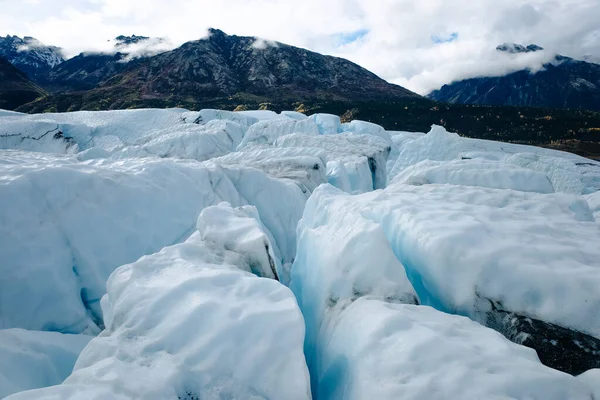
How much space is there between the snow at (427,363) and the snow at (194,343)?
467 millimetres

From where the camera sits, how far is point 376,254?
10.9 feet

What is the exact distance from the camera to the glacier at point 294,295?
2.17m

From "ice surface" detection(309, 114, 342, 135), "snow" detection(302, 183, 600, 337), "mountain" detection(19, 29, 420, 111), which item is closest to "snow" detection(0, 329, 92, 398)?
"snow" detection(302, 183, 600, 337)

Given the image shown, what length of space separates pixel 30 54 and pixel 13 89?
89087 mm

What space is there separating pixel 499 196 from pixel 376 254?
2.73 meters

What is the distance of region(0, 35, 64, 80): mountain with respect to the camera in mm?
122863

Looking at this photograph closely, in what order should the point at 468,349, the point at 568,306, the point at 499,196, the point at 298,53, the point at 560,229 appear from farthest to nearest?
the point at 298,53 < the point at 499,196 < the point at 560,229 < the point at 568,306 < the point at 468,349

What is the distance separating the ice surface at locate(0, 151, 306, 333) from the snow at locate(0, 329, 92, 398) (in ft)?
1.96

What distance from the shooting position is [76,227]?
→ 536 centimetres

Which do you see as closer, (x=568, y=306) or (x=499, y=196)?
(x=568, y=306)

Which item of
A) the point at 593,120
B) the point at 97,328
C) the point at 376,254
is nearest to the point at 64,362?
the point at 97,328

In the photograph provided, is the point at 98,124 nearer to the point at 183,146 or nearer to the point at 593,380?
the point at 183,146

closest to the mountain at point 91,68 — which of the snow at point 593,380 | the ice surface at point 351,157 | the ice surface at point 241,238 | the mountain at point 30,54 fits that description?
the mountain at point 30,54

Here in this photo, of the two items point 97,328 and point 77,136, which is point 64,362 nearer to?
point 97,328
